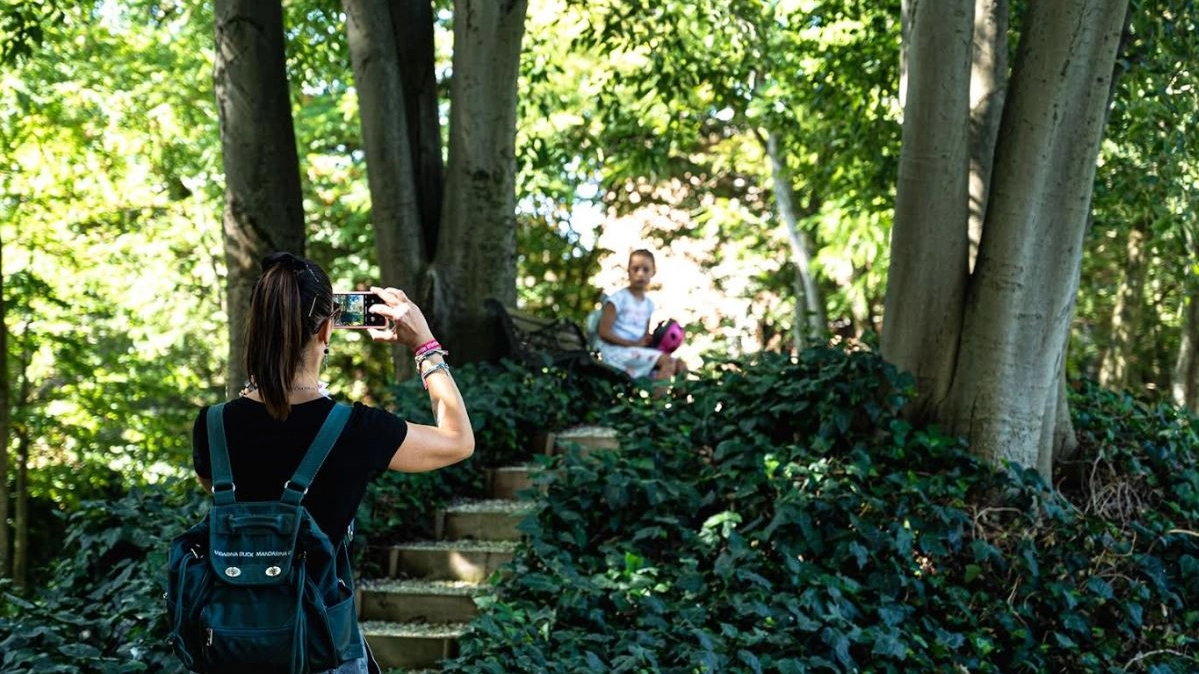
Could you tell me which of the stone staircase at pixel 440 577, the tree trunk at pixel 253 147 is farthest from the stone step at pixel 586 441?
the tree trunk at pixel 253 147

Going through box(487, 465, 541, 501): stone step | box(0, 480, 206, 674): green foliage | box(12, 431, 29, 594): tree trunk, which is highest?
box(487, 465, 541, 501): stone step

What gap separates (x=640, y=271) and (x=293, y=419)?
8007 mm

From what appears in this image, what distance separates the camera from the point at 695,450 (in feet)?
27.7

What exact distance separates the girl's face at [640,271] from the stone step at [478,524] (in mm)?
3226

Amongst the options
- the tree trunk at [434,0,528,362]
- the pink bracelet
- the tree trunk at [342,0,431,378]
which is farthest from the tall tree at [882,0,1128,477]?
the pink bracelet

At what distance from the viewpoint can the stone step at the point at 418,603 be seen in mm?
7281

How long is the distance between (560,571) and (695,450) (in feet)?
6.26

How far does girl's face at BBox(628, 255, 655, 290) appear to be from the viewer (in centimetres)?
1123

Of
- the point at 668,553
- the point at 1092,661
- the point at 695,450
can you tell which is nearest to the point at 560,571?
the point at 668,553

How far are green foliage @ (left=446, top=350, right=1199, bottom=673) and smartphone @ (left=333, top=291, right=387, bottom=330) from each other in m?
2.40

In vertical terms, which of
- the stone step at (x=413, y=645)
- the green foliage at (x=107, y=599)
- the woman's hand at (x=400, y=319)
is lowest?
the stone step at (x=413, y=645)

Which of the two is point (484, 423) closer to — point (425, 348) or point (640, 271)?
point (640, 271)

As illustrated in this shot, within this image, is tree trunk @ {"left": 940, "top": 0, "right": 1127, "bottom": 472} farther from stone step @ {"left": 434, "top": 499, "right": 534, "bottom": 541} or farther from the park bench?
the park bench

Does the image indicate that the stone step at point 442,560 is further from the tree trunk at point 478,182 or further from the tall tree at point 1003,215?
the tree trunk at point 478,182
